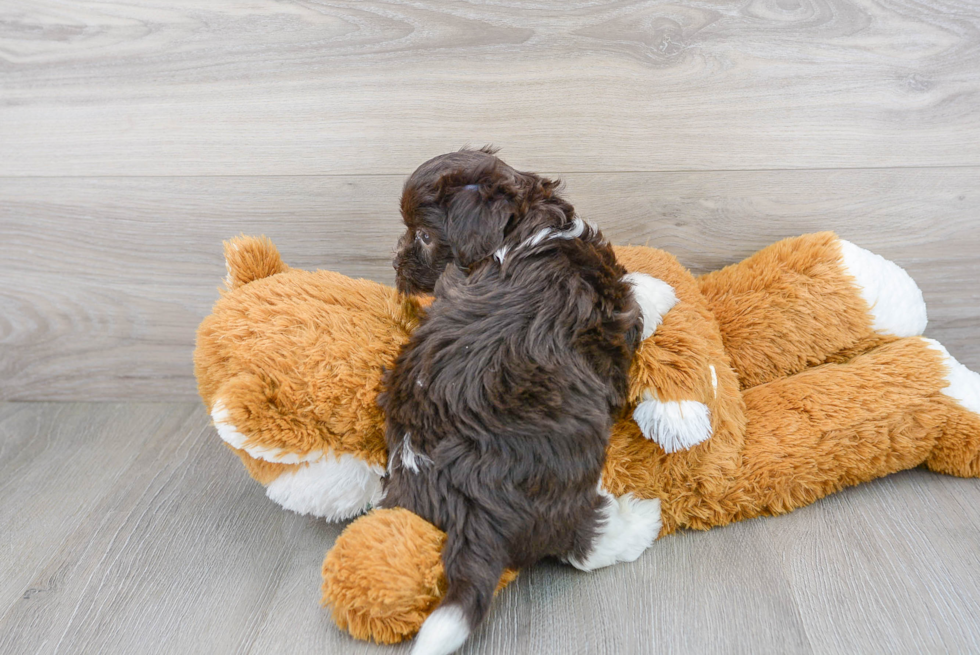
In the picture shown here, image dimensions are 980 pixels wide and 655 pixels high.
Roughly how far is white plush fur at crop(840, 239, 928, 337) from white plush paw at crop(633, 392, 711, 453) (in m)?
0.43

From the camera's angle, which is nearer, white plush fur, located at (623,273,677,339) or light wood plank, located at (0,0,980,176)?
white plush fur, located at (623,273,677,339)

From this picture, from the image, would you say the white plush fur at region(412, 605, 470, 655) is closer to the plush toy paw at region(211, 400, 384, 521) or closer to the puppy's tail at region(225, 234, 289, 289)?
the plush toy paw at region(211, 400, 384, 521)

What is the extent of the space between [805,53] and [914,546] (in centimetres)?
83

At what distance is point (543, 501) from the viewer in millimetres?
887

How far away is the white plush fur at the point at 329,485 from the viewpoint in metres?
0.99

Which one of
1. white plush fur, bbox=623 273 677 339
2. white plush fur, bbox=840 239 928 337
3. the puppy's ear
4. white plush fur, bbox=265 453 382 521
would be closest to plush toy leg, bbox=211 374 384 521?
white plush fur, bbox=265 453 382 521

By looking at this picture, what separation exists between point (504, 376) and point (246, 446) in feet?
1.14

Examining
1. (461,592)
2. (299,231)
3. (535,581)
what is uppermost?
(299,231)

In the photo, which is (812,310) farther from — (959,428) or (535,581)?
(535,581)

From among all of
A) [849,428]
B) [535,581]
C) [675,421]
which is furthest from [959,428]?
[535,581]

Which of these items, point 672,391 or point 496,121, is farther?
point 496,121

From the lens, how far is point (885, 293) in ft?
3.92

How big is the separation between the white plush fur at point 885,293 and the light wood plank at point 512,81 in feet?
0.67

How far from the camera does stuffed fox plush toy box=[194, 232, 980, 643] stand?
0.89m
